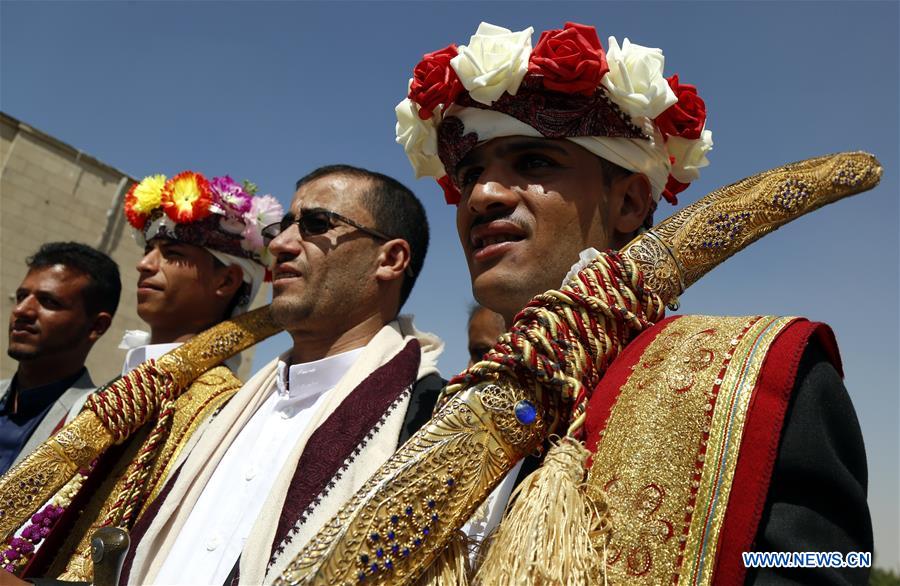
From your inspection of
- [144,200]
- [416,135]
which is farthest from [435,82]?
[144,200]

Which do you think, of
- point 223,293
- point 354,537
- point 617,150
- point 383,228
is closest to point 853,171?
point 617,150

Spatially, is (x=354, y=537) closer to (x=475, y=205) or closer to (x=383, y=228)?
(x=475, y=205)

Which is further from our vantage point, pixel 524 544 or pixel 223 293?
pixel 223 293

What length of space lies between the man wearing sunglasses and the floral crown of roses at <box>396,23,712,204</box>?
38.8 inches

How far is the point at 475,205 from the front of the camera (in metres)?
2.04

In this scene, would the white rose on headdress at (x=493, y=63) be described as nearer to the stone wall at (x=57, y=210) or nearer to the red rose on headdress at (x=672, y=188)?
the red rose on headdress at (x=672, y=188)

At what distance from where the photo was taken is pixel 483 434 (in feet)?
4.82

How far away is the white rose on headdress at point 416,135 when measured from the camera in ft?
7.68

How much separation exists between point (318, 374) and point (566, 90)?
5.41ft

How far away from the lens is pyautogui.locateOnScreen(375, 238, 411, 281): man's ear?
3223mm

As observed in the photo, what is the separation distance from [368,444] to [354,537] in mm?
1114

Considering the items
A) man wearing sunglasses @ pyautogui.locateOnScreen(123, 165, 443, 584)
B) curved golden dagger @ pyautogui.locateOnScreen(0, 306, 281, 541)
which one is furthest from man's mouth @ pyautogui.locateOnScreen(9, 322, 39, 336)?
man wearing sunglasses @ pyautogui.locateOnScreen(123, 165, 443, 584)

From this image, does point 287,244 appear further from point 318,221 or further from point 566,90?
point 566,90

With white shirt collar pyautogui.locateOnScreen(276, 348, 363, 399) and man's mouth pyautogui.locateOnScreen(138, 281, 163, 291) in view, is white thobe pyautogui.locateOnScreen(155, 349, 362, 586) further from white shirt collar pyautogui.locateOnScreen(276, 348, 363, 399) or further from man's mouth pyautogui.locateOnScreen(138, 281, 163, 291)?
man's mouth pyautogui.locateOnScreen(138, 281, 163, 291)
